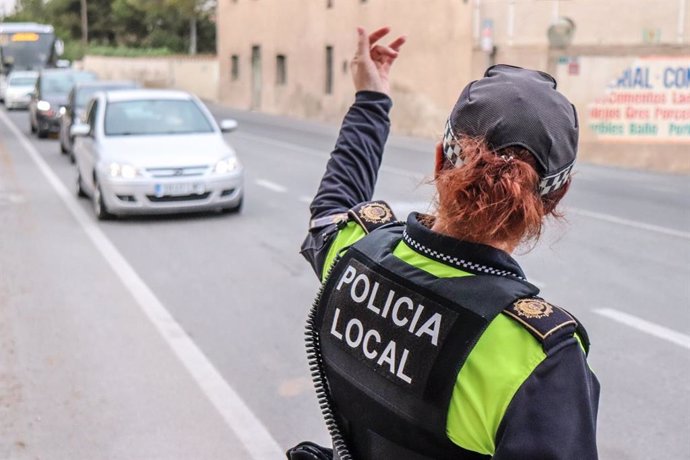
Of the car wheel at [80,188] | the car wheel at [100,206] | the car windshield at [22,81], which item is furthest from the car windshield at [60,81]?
the car wheel at [100,206]

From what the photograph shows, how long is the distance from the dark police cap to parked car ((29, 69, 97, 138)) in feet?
73.8

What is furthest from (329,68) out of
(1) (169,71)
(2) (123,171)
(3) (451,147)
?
(3) (451,147)

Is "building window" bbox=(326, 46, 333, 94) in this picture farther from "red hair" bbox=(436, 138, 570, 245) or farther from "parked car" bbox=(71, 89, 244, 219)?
"red hair" bbox=(436, 138, 570, 245)

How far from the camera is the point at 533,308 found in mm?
1591

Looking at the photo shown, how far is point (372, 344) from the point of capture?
1.85 metres

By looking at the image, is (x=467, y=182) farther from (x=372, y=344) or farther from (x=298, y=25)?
(x=298, y=25)

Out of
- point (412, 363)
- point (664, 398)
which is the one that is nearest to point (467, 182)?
point (412, 363)

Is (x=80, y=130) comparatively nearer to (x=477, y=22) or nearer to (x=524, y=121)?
(x=524, y=121)

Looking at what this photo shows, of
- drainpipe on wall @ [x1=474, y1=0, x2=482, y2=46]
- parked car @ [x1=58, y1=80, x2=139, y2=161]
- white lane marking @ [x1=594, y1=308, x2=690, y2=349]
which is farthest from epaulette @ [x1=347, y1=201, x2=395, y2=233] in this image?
drainpipe on wall @ [x1=474, y1=0, x2=482, y2=46]

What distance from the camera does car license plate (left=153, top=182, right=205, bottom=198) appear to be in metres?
11.3

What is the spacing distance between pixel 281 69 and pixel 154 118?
27334 millimetres

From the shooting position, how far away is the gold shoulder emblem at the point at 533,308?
158 centimetres

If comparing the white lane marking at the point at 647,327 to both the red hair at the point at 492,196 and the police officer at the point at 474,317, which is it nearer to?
the police officer at the point at 474,317

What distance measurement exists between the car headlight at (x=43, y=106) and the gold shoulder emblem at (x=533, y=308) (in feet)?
77.4
